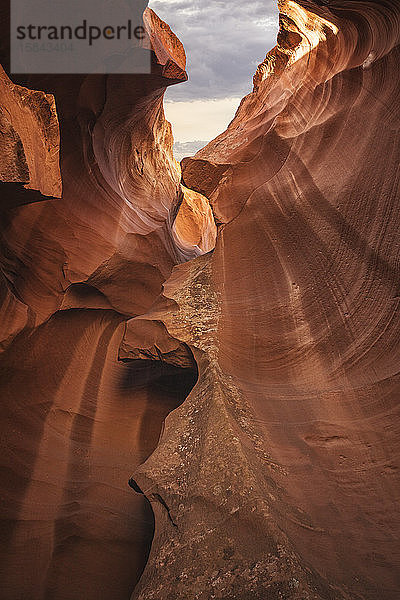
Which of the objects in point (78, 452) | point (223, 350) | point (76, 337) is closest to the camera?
point (223, 350)

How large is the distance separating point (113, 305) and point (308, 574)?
15.3 feet

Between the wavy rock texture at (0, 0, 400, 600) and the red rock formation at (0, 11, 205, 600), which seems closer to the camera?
the wavy rock texture at (0, 0, 400, 600)

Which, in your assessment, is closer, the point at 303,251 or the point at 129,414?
the point at 303,251

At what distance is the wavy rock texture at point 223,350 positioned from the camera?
2818 mm

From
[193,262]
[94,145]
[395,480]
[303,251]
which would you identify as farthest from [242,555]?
[94,145]

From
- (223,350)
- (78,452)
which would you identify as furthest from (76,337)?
(223,350)

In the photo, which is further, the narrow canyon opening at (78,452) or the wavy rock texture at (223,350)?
the narrow canyon opening at (78,452)

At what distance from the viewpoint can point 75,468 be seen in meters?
5.16

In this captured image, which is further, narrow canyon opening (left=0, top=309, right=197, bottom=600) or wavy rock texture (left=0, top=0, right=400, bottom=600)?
narrow canyon opening (left=0, top=309, right=197, bottom=600)

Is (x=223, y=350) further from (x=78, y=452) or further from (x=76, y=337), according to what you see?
(x=76, y=337)

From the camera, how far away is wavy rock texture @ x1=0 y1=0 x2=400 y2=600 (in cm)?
282

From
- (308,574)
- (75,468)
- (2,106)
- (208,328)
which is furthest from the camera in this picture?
(75,468)

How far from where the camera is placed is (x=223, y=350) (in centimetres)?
427

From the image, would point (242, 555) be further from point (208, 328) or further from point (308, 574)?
point (208, 328)
